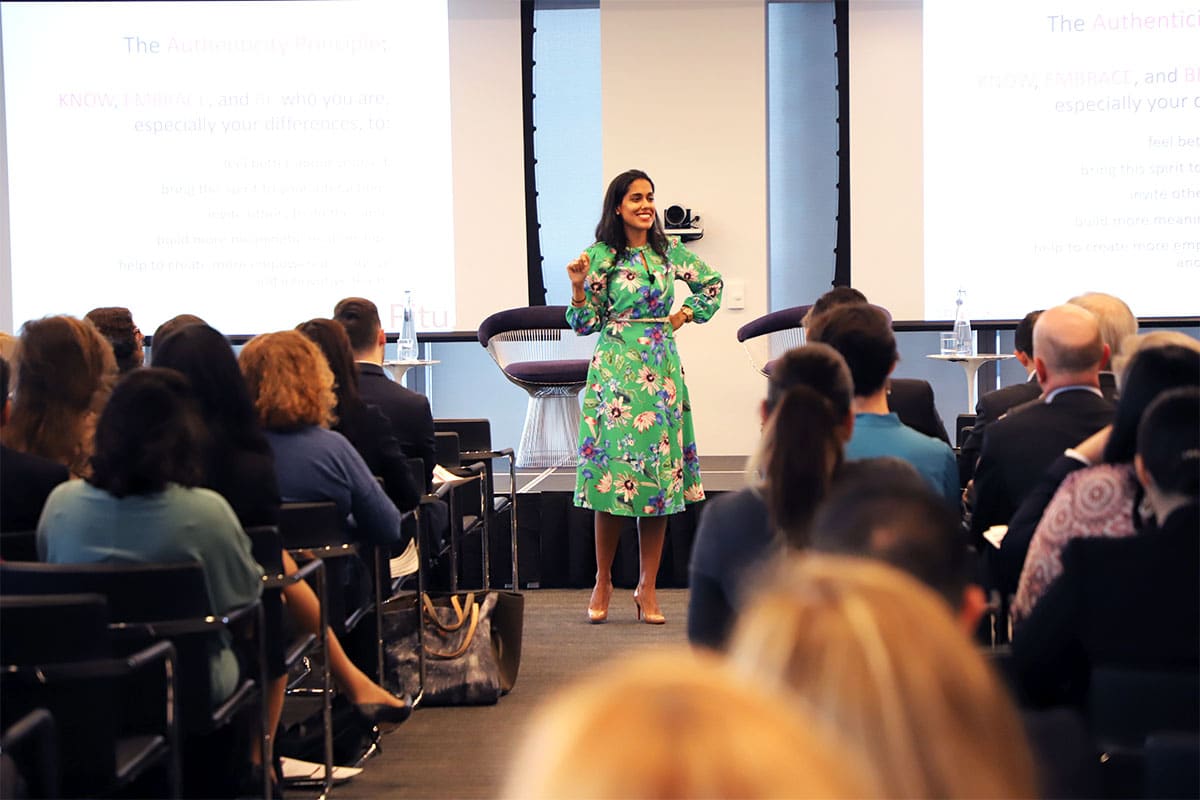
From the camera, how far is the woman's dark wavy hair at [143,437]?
7.98 ft

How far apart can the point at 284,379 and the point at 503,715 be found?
130 centimetres

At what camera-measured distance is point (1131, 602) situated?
1995 millimetres

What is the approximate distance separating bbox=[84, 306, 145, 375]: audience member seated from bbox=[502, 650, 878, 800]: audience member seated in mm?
4169

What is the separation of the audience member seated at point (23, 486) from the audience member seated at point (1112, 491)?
1.98m

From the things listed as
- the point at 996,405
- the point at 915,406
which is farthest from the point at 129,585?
the point at 996,405

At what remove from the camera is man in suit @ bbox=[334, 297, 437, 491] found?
4211 mm

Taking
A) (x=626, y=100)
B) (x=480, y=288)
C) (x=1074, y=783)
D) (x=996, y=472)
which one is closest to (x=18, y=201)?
(x=480, y=288)

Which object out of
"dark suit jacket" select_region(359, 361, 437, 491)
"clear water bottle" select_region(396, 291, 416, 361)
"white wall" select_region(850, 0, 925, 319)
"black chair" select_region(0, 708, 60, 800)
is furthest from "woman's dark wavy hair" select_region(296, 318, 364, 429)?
"white wall" select_region(850, 0, 925, 319)

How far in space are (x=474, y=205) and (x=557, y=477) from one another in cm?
184

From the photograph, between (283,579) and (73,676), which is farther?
(283,579)

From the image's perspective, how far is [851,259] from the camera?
773cm

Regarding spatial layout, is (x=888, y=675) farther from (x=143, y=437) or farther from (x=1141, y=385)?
(x=143, y=437)

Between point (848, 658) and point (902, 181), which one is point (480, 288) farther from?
point (848, 658)

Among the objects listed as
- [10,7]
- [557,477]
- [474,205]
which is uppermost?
[10,7]
